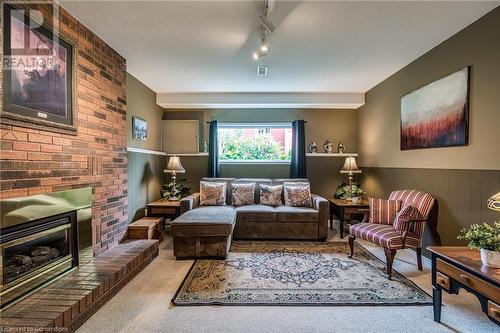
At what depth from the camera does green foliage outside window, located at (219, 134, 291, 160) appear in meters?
5.46

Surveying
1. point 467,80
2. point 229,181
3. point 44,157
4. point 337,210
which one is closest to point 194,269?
point 44,157

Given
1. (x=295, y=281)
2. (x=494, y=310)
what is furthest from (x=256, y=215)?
(x=494, y=310)

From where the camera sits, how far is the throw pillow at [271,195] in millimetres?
4535

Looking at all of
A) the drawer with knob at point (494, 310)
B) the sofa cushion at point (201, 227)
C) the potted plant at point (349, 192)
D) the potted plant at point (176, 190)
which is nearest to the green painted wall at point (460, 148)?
the potted plant at point (349, 192)

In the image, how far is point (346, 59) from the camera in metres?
3.37

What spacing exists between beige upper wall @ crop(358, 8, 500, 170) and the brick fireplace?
12.6 ft

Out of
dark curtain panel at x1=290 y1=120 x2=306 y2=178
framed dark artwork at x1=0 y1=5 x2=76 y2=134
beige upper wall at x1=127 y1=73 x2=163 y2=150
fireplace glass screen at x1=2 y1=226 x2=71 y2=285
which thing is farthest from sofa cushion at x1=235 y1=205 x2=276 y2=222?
framed dark artwork at x1=0 y1=5 x2=76 y2=134

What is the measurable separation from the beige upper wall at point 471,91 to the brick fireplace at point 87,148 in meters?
3.84

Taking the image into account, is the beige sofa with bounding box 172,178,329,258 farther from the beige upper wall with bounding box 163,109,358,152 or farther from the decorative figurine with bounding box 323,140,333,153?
the beige upper wall with bounding box 163,109,358,152

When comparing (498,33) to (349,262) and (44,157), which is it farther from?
(44,157)

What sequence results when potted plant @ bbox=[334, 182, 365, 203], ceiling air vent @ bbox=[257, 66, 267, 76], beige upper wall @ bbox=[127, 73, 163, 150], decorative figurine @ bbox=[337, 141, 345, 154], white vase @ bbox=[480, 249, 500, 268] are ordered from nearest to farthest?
white vase @ bbox=[480, 249, 500, 268] < ceiling air vent @ bbox=[257, 66, 267, 76] < beige upper wall @ bbox=[127, 73, 163, 150] < potted plant @ bbox=[334, 182, 365, 203] < decorative figurine @ bbox=[337, 141, 345, 154]

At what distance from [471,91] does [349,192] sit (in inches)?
94.7

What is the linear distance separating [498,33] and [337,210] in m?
2.95

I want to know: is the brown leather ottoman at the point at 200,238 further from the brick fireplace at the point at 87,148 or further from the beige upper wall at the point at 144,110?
the beige upper wall at the point at 144,110
